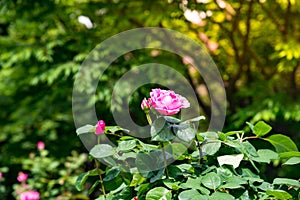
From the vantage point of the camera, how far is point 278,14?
3.30 m

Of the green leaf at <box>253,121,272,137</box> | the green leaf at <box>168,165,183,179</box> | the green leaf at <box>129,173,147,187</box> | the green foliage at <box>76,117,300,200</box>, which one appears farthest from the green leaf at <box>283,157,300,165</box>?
the green leaf at <box>129,173,147,187</box>

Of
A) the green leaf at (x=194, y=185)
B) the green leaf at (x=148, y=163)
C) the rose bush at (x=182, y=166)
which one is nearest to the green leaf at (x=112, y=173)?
the rose bush at (x=182, y=166)

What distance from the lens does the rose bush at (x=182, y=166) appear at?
1.22 metres

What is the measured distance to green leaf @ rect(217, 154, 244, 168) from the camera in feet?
4.36

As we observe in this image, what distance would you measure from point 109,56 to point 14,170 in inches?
66.3

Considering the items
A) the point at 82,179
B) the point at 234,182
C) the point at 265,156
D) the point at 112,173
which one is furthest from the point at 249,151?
the point at 82,179

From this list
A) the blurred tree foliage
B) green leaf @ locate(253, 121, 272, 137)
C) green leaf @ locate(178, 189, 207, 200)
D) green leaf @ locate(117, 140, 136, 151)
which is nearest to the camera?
green leaf @ locate(178, 189, 207, 200)

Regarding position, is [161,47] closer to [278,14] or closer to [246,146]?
[278,14]

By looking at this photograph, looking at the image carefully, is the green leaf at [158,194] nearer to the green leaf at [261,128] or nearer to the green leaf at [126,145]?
the green leaf at [126,145]

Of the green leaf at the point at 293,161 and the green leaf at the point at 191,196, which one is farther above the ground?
the green leaf at the point at 191,196

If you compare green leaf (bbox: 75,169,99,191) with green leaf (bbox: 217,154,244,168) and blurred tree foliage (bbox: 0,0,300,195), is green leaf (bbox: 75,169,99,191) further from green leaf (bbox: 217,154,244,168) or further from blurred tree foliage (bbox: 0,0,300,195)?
blurred tree foliage (bbox: 0,0,300,195)

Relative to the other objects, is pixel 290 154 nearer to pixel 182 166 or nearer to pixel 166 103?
pixel 182 166

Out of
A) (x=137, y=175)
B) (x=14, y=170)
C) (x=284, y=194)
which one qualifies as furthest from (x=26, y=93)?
(x=284, y=194)

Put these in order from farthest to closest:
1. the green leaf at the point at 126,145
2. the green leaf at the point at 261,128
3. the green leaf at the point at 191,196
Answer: the green leaf at the point at 261,128
the green leaf at the point at 126,145
the green leaf at the point at 191,196
